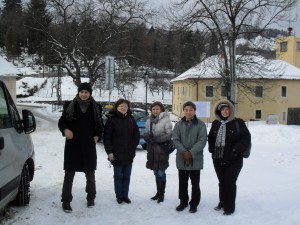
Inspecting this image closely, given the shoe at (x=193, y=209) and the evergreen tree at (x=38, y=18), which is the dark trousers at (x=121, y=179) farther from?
the evergreen tree at (x=38, y=18)

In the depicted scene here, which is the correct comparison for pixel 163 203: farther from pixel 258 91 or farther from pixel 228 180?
pixel 258 91

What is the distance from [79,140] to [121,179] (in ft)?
3.38

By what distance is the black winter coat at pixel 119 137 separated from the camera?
6.13 metres

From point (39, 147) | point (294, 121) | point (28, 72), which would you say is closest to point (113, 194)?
point (39, 147)

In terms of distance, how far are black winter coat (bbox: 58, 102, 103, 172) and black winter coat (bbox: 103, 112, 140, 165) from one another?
30cm

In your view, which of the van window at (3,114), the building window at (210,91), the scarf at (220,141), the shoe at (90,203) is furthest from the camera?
the building window at (210,91)

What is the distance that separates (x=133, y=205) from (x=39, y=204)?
1483 mm

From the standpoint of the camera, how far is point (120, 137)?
614 cm

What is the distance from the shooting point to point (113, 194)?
6957 millimetres

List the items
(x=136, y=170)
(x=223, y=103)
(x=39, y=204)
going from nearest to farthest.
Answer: (x=223, y=103) < (x=39, y=204) < (x=136, y=170)

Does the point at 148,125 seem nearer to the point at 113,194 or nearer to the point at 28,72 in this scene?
the point at 113,194

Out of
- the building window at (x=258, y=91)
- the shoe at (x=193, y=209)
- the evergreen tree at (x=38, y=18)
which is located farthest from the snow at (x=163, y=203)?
the building window at (x=258, y=91)

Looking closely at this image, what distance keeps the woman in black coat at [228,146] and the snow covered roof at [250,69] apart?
21273mm

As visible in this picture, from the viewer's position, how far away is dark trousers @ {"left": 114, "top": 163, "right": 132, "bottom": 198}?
20.6 ft
